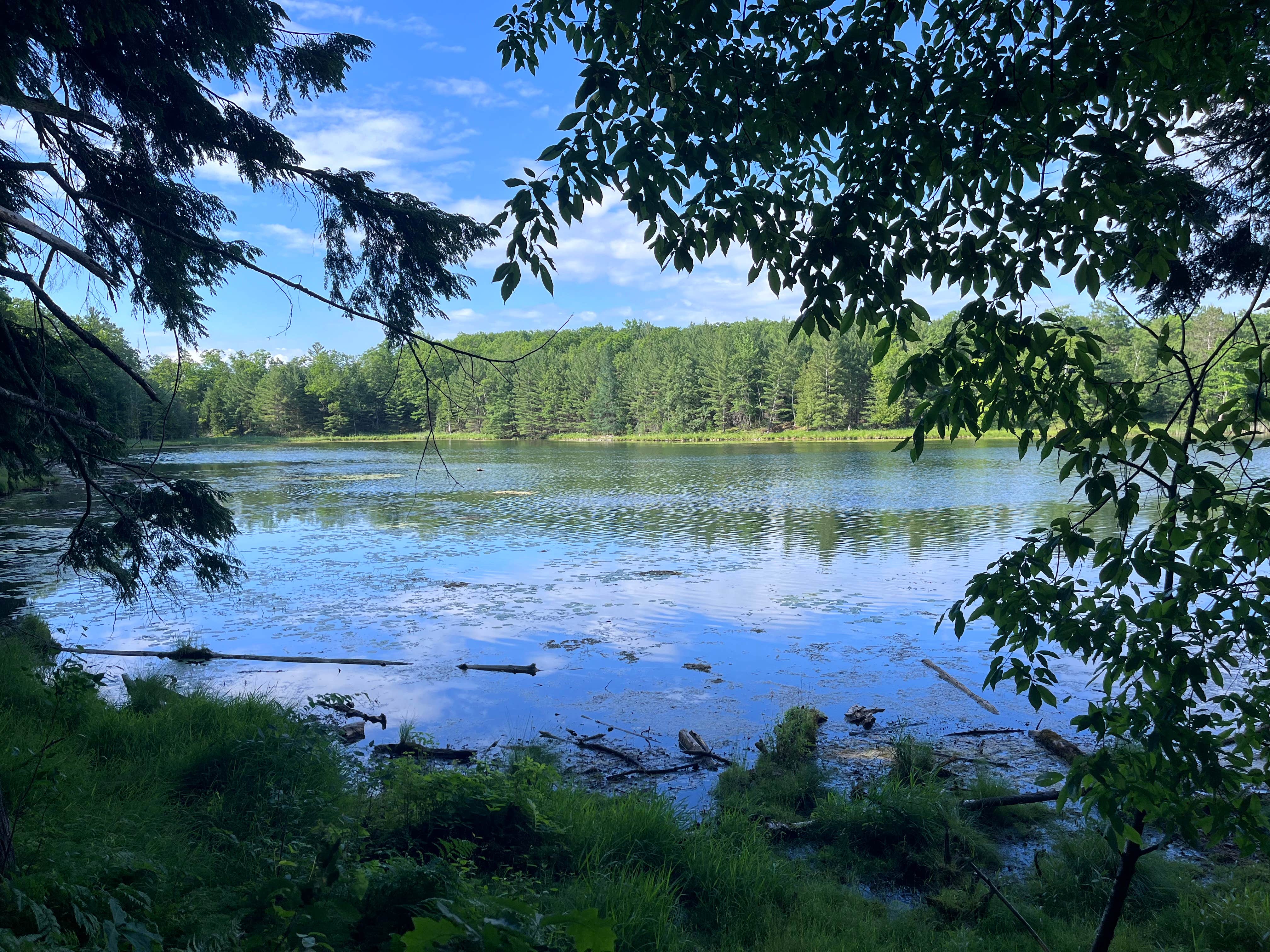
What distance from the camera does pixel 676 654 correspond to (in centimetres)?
960

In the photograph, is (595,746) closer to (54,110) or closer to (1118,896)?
(1118,896)

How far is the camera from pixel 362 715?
288 inches

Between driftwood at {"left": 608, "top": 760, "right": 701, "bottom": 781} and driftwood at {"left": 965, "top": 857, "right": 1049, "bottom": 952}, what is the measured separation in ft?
7.32

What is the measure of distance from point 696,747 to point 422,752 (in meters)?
2.33

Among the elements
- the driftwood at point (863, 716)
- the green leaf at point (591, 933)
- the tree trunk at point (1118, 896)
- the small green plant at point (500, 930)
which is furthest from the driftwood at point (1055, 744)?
the green leaf at point (591, 933)

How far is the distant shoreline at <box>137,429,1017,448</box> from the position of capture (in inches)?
2913

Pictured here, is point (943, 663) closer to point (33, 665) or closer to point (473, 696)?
point (473, 696)

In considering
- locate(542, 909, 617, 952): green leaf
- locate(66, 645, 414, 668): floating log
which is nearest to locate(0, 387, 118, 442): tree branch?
locate(542, 909, 617, 952): green leaf

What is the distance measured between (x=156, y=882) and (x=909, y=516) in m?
20.1

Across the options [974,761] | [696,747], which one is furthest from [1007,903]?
[696,747]

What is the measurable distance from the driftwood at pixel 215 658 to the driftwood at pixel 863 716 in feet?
16.9

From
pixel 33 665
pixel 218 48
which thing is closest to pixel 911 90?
pixel 218 48

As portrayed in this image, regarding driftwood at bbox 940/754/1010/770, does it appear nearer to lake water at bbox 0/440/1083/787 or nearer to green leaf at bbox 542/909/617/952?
lake water at bbox 0/440/1083/787

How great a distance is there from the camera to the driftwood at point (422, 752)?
642 centimetres
